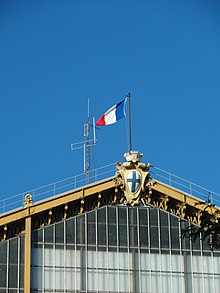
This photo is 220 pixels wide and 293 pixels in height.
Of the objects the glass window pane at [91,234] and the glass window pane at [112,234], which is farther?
the glass window pane at [112,234]

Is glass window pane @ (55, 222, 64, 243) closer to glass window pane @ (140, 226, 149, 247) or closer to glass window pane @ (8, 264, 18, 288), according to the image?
glass window pane @ (8, 264, 18, 288)

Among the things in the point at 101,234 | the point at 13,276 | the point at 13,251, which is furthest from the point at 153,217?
the point at 13,276

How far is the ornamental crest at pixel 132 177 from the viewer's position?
5081cm

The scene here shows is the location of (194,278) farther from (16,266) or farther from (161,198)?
(16,266)

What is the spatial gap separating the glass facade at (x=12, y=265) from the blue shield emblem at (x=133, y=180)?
7380mm

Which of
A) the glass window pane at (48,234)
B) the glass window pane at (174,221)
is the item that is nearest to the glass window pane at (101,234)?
the glass window pane at (48,234)

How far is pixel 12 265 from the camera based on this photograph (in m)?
47.9

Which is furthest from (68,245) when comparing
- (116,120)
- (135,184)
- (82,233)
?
(116,120)

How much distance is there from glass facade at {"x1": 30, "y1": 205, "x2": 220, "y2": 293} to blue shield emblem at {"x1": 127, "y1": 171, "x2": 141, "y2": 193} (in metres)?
1.25

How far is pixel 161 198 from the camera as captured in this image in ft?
168

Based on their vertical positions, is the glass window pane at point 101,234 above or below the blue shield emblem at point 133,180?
below

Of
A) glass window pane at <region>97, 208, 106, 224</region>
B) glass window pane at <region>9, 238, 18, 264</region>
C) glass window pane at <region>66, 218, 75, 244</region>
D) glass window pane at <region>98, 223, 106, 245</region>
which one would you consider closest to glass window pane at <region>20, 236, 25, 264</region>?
glass window pane at <region>9, 238, 18, 264</region>

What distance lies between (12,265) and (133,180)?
9038 mm

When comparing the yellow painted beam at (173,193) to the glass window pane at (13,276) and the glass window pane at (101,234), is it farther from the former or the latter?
the glass window pane at (13,276)
